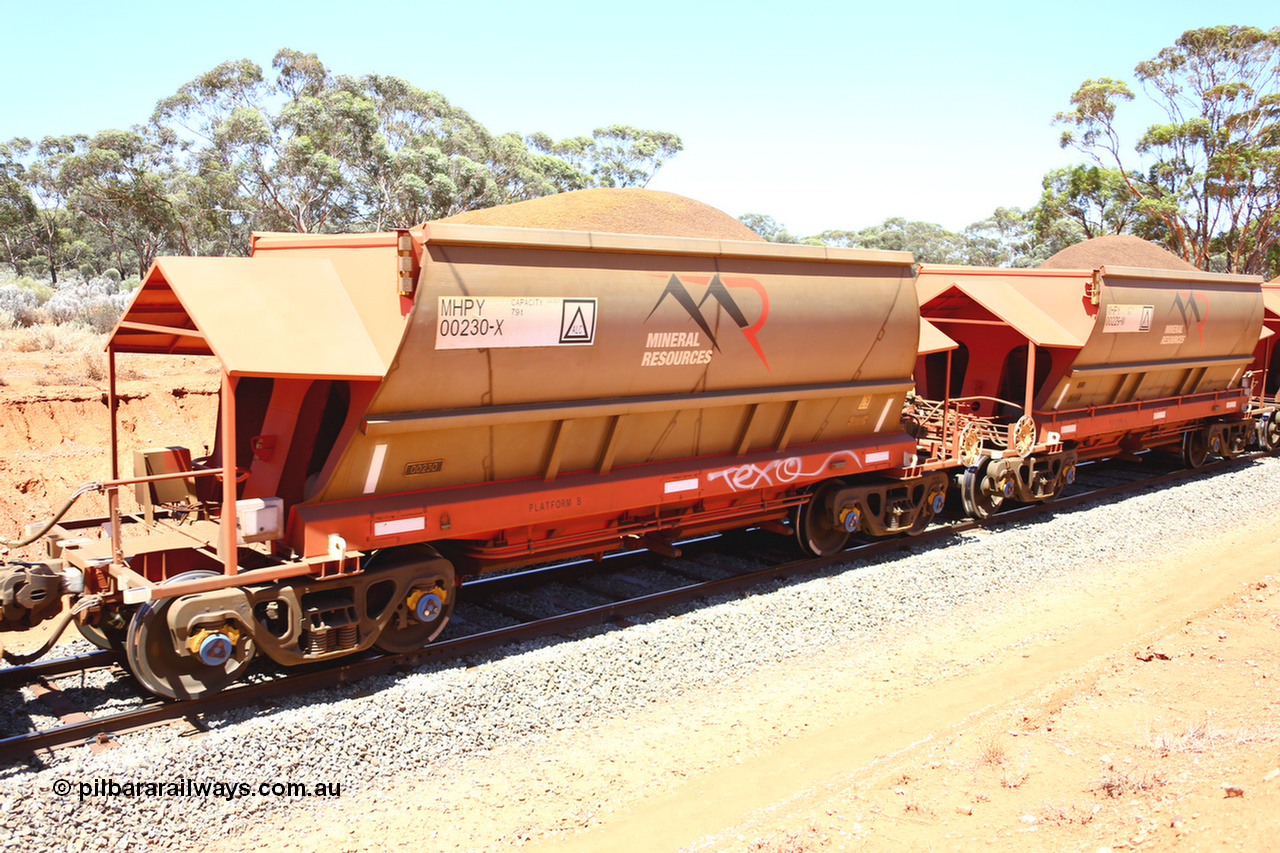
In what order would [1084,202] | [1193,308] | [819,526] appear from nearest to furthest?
[819,526] → [1193,308] → [1084,202]

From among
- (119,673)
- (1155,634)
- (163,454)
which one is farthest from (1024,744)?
(163,454)

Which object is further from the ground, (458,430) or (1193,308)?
(1193,308)

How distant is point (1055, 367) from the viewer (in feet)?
45.0

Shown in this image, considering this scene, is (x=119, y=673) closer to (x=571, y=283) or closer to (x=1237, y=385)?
(x=571, y=283)

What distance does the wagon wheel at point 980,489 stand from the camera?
12875mm

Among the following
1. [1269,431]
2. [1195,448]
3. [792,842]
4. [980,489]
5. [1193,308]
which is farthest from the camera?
→ [1269,431]

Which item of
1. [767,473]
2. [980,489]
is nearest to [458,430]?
[767,473]

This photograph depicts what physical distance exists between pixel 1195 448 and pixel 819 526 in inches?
434

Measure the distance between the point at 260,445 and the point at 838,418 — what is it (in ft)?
20.9

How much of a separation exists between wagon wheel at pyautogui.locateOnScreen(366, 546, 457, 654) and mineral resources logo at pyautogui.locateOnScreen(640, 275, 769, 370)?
2634 millimetres

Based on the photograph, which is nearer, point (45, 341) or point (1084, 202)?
point (45, 341)
